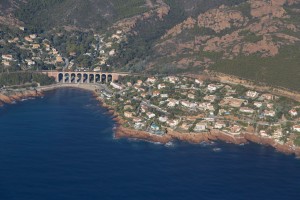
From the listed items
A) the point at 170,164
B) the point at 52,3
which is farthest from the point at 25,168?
the point at 52,3

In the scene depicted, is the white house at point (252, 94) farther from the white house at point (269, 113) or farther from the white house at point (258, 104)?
the white house at point (269, 113)

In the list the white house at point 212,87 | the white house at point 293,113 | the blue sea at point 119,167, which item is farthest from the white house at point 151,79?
the white house at point 293,113

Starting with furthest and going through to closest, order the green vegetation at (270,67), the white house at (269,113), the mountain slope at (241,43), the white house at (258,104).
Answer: the mountain slope at (241,43), the green vegetation at (270,67), the white house at (258,104), the white house at (269,113)

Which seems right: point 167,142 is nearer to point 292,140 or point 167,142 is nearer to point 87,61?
point 292,140

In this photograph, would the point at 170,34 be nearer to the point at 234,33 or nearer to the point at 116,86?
the point at 234,33

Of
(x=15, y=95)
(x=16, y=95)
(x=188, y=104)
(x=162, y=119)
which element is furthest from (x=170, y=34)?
(x=162, y=119)

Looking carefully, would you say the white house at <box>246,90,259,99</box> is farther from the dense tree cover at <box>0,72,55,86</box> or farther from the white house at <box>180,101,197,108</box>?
the dense tree cover at <box>0,72,55,86</box>

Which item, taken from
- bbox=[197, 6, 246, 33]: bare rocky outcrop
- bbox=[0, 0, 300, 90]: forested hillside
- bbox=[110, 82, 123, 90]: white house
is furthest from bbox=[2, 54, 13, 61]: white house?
bbox=[197, 6, 246, 33]: bare rocky outcrop
